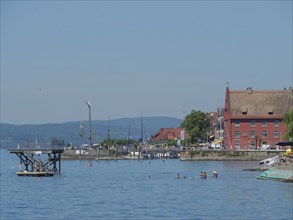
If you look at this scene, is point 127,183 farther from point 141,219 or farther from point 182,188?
point 141,219

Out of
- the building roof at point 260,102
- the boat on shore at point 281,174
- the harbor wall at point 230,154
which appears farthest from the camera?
the building roof at point 260,102

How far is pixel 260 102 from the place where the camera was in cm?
19775

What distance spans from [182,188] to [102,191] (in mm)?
9479

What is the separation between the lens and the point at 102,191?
10394 centimetres

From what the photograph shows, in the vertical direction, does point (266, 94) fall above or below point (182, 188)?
above

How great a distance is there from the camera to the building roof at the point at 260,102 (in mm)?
196125

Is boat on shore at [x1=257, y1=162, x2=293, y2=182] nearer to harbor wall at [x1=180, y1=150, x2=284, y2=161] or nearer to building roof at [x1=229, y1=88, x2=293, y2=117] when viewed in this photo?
harbor wall at [x1=180, y1=150, x2=284, y2=161]

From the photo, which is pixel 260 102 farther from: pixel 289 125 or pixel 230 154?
pixel 289 125

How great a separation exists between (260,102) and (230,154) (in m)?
16.8

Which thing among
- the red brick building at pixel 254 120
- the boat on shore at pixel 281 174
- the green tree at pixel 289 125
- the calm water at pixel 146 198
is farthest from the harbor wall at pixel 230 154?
the boat on shore at pixel 281 174

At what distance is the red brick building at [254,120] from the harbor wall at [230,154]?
5699mm

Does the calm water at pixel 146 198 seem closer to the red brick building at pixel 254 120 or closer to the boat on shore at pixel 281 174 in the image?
the boat on shore at pixel 281 174

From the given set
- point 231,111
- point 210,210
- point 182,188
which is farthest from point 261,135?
point 210,210

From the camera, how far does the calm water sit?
251 ft
